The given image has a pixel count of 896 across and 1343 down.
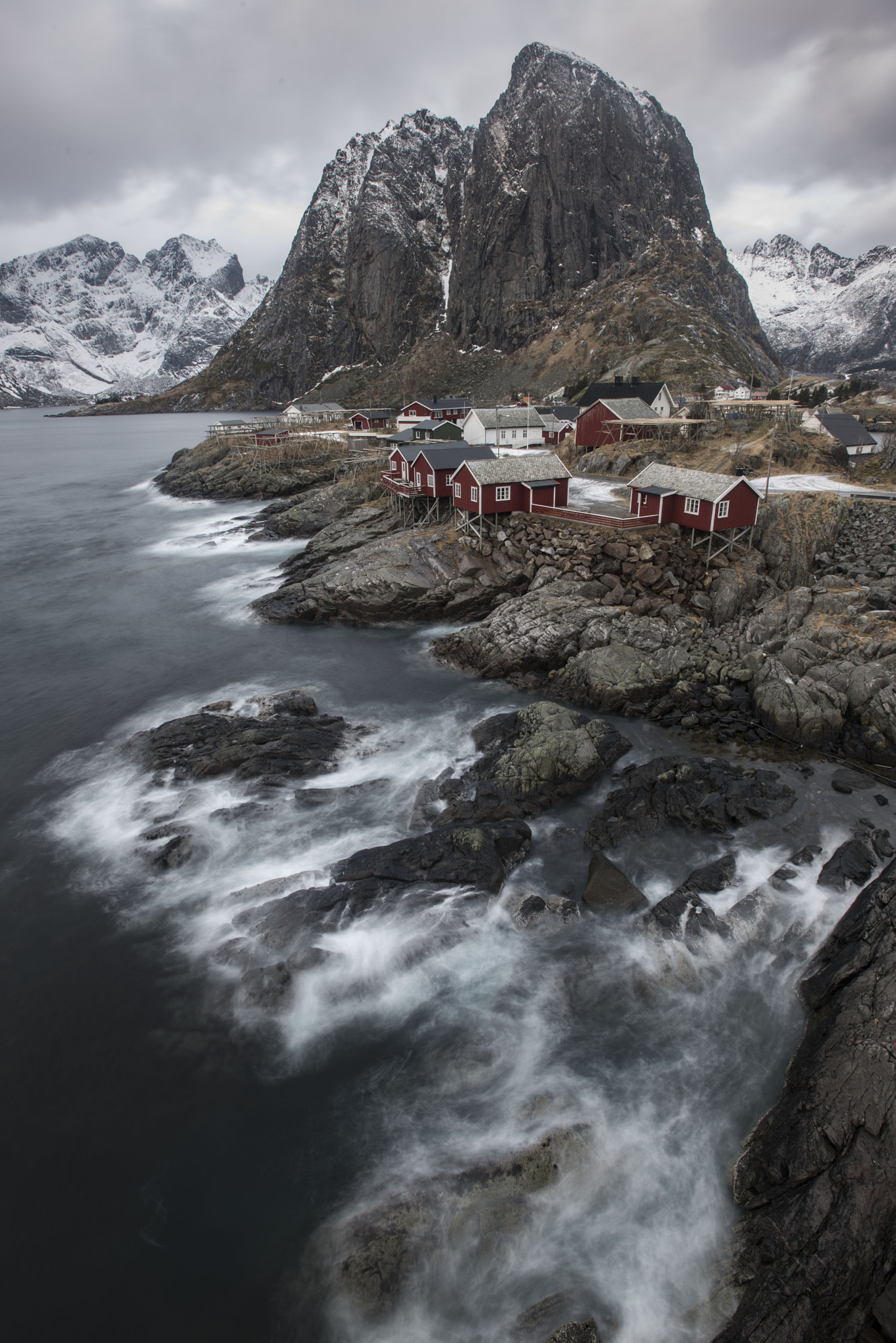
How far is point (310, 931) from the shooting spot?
16453 millimetres

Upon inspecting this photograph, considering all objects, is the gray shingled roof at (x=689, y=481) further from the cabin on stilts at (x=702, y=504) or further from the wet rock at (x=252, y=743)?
the wet rock at (x=252, y=743)

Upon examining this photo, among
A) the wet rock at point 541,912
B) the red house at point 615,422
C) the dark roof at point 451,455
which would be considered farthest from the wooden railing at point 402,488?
the wet rock at point 541,912

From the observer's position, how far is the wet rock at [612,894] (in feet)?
56.2

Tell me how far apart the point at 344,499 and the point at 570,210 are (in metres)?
127

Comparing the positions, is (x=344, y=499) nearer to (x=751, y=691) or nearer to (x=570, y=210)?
(x=751, y=691)

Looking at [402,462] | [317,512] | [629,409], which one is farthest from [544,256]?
[402,462]

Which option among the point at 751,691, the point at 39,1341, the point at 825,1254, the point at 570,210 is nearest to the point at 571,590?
the point at 751,691

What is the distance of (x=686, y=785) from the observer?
21.1 metres

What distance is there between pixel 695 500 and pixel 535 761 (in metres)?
20.3

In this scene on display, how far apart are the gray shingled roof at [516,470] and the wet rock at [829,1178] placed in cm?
3108

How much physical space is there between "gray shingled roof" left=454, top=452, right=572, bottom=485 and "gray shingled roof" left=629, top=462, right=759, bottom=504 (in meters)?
5.07

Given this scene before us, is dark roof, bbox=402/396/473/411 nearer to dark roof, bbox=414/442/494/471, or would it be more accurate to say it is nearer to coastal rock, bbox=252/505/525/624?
dark roof, bbox=414/442/494/471

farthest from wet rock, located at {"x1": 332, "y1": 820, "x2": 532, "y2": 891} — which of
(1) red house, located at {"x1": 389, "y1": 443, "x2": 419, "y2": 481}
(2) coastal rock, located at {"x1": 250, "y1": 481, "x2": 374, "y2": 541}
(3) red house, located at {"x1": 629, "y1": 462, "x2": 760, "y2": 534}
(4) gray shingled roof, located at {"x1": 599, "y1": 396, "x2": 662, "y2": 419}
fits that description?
(4) gray shingled roof, located at {"x1": 599, "y1": 396, "x2": 662, "y2": 419}

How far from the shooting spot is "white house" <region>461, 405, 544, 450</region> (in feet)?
206
